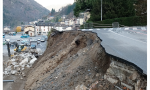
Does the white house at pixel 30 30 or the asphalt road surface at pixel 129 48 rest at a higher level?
the white house at pixel 30 30

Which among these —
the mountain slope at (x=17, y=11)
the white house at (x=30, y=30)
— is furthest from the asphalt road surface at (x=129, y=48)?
the mountain slope at (x=17, y=11)

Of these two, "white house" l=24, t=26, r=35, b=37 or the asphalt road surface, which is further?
"white house" l=24, t=26, r=35, b=37

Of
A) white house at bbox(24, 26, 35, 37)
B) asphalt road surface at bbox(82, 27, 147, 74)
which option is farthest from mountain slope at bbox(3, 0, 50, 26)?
asphalt road surface at bbox(82, 27, 147, 74)

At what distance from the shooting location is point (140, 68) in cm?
356

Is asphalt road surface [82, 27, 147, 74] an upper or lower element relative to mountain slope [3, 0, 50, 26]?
lower

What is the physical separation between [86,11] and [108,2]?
1143cm

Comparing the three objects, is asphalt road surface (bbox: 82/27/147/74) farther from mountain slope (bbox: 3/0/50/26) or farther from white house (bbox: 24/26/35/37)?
mountain slope (bbox: 3/0/50/26)

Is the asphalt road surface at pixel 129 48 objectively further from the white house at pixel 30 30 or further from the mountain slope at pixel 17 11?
the mountain slope at pixel 17 11

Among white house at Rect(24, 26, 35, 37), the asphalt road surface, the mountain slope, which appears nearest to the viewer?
the asphalt road surface

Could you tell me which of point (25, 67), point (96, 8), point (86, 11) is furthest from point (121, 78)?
point (86, 11)

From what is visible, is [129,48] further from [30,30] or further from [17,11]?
[17,11]

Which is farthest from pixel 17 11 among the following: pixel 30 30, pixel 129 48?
pixel 129 48

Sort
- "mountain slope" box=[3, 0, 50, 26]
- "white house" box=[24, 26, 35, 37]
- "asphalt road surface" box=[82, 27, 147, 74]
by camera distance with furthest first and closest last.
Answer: "mountain slope" box=[3, 0, 50, 26], "white house" box=[24, 26, 35, 37], "asphalt road surface" box=[82, 27, 147, 74]

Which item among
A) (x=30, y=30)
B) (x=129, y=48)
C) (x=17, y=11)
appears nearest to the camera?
(x=129, y=48)
